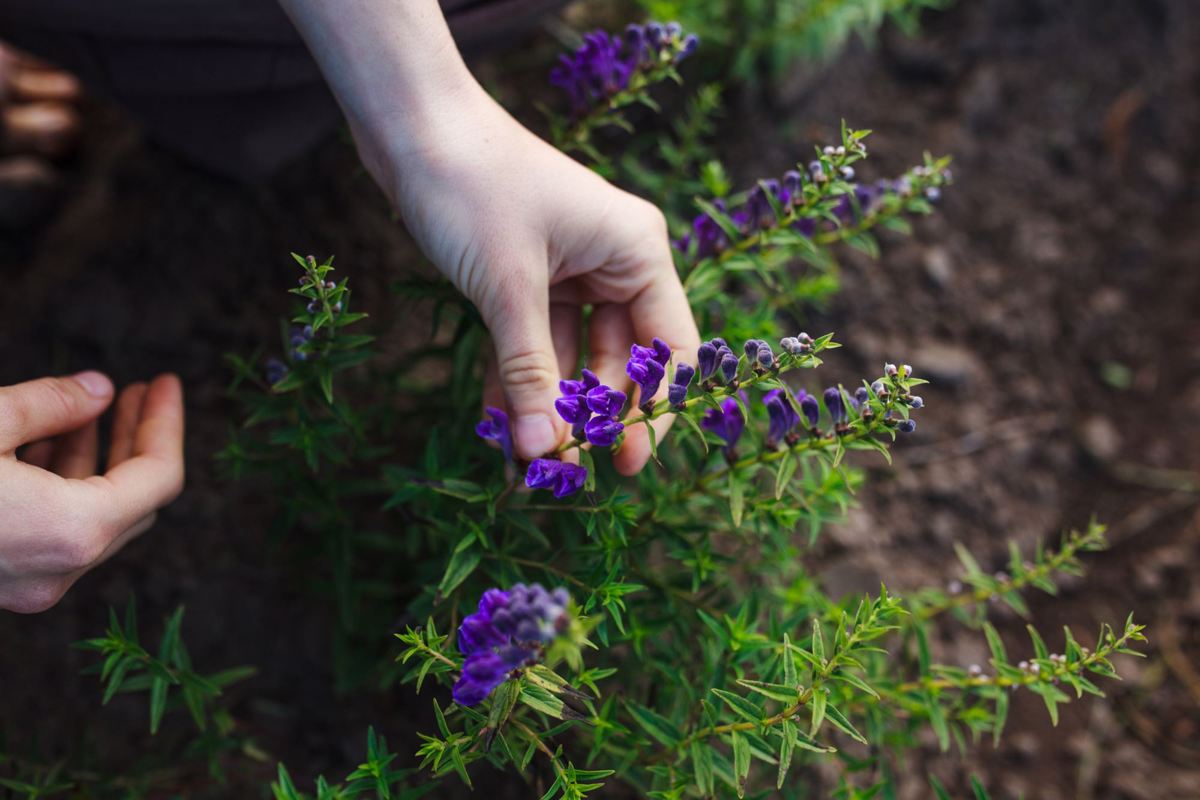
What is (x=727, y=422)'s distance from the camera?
6.89 ft

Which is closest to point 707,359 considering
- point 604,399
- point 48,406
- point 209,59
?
point 604,399

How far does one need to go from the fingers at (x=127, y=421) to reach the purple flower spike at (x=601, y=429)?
1215 millimetres

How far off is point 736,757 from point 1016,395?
2.54 m

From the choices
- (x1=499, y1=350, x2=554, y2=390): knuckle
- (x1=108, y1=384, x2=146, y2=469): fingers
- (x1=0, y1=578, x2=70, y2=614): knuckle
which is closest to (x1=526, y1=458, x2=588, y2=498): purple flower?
(x1=499, y1=350, x2=554, y2=390): knuckle

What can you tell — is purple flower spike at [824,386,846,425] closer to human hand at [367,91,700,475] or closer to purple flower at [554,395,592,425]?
human hand at [367,91,700,475]

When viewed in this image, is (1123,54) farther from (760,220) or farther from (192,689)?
(192,689)

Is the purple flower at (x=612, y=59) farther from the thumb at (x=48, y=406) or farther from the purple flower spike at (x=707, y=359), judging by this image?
the thumb at (x=48, y=406)

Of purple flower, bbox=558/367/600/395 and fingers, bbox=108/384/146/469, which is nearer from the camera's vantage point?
purple flower, bbox=558/367/600/395

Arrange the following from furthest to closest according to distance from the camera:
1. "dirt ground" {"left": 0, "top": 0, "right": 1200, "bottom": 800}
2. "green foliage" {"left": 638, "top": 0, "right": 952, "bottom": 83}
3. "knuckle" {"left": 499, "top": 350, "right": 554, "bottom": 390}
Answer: "green foliage" {"left": 638, "top": 0, "right": 952, "bottom": 83} < "dirt ground" {"left": 0, "top": 0, "right": 1200, "bottom": 800} < "knuckle" {"left": 499, "top": 350, "right": 554, "bottom": 390}

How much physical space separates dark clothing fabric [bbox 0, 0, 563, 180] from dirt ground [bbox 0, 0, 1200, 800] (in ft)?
1.45

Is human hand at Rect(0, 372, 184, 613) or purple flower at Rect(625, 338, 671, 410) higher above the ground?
purple flower at Rect(625, 338, 671, 410)

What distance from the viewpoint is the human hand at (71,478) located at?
6.10 feet

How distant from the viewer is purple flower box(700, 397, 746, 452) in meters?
2.08

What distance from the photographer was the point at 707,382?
73.1 inches
